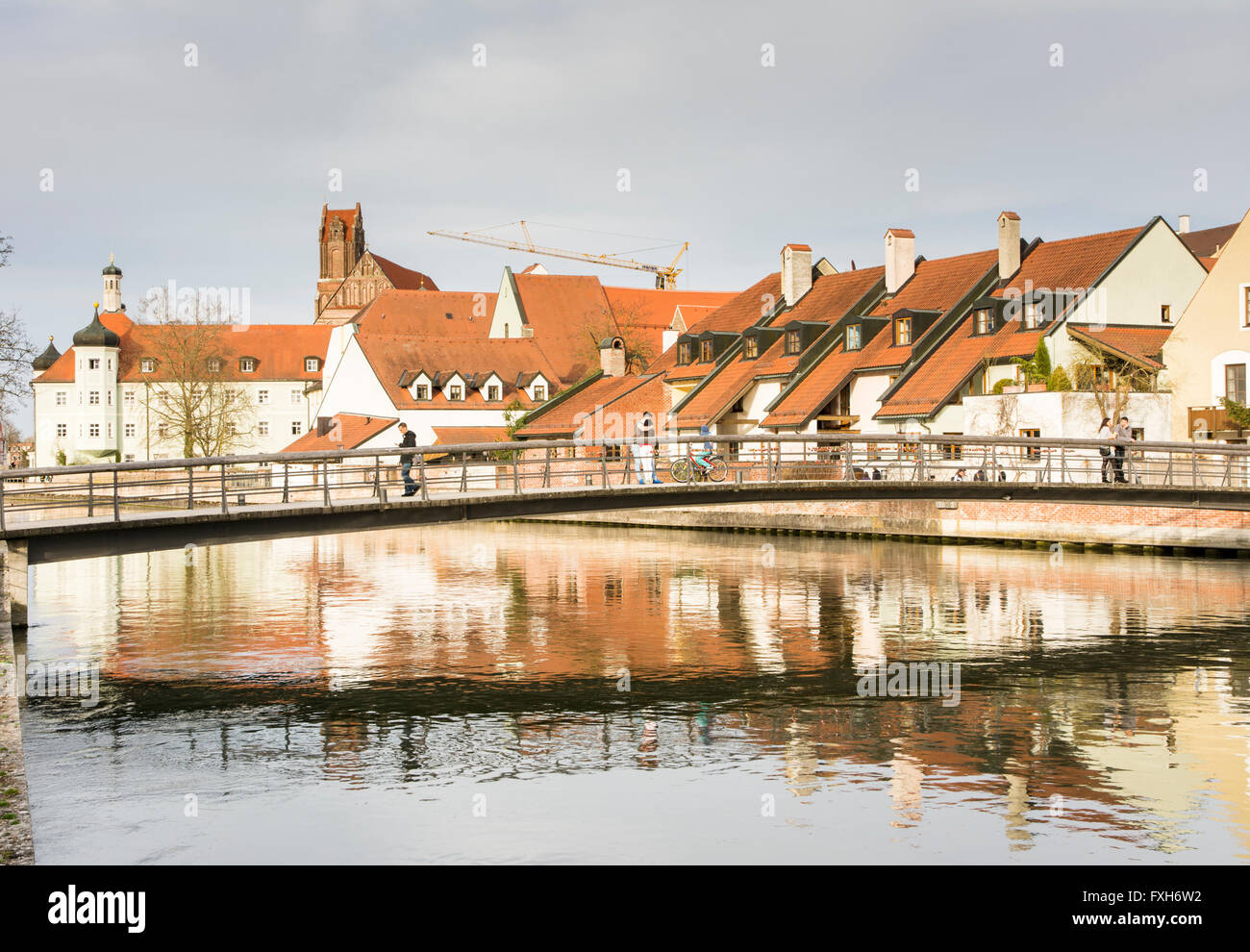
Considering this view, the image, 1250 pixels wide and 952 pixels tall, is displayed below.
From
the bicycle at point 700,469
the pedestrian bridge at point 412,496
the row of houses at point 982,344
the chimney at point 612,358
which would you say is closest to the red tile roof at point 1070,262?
the row of houses at point 982,344

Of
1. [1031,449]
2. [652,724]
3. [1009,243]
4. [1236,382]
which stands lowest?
[652,724]

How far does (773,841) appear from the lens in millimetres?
14711

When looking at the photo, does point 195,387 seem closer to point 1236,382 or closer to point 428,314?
point 428,314

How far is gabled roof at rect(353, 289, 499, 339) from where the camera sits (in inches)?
4178

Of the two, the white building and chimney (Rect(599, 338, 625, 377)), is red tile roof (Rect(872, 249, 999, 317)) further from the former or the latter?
the white building

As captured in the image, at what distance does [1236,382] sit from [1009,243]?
13.0 metres

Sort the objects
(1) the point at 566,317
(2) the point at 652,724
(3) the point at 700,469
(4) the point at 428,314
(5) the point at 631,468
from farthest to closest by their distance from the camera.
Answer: (4) the point at 428,314, (1) the point at 566,317, (3) the point at 700,469, (5) the point at 631,468, (2) the point at 652,724

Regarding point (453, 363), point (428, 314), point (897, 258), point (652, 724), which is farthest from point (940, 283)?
point (428, 314)

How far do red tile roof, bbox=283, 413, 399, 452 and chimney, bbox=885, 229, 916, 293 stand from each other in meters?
33.4

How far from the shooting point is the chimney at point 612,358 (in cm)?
8538

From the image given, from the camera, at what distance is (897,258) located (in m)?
64.6

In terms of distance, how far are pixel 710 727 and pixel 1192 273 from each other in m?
42.3

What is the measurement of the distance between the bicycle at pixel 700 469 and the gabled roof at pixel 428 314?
70184mm

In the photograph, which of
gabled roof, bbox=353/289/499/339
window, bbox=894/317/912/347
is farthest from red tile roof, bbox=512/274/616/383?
window, bbox=894/317/912/347
